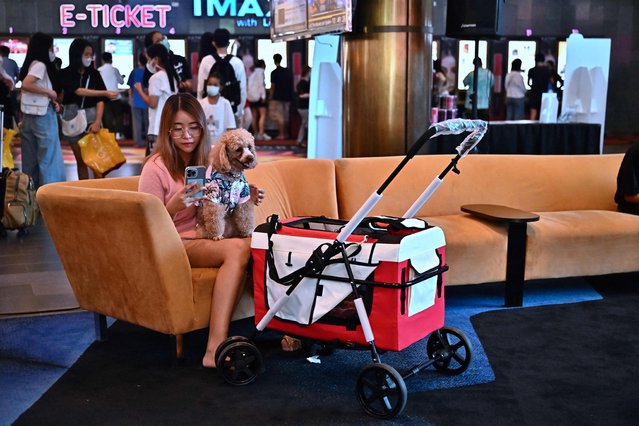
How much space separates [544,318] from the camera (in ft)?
14.4

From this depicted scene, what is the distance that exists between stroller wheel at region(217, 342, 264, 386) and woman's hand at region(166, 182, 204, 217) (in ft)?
2.07

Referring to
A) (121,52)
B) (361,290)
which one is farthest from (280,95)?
(361,290)

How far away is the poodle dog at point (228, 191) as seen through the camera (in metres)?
3.50

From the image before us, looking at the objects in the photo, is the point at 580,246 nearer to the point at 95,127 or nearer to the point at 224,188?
the point at 224,188

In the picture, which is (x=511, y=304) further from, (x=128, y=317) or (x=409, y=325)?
(x=128, y=317)

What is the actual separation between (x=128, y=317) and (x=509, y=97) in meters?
12.4

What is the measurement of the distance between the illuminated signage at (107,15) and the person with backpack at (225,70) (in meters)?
8.14

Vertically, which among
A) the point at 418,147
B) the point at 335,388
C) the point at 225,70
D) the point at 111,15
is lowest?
the point at 335,388

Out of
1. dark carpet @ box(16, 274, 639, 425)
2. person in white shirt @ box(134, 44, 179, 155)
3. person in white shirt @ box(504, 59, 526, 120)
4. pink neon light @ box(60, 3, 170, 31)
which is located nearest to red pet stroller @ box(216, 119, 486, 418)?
dark carpet @ box(16, 274, 639, 425)

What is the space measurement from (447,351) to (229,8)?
13.0 metres

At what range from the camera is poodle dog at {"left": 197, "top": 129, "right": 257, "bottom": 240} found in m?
3.50

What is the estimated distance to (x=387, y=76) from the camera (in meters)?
5.86

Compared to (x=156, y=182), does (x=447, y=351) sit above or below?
below

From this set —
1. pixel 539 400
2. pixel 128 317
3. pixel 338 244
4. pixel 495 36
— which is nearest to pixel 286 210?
pixel 128 317
